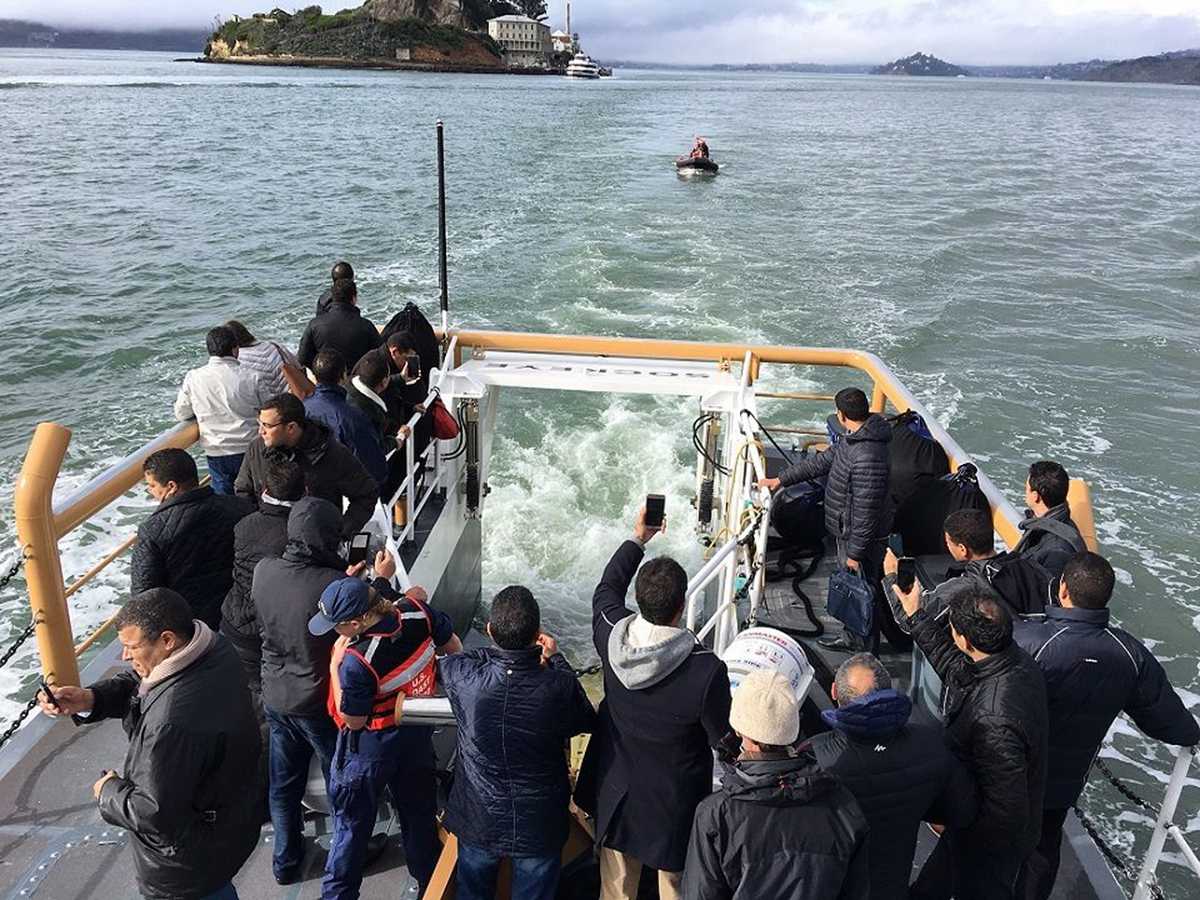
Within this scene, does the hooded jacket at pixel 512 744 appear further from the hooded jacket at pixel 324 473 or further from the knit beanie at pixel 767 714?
the hooded jacket at pixel 324 473

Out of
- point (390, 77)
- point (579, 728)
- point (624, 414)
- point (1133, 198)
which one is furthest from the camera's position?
point (390, 77)

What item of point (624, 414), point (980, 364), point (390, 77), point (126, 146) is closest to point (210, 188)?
point (126, 146)

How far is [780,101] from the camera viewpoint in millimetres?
84375

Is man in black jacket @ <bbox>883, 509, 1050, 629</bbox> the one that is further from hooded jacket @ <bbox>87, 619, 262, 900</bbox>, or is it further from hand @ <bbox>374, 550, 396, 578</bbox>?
hooded jacket @ <bbox>87, 619, 262, 900</bbox>

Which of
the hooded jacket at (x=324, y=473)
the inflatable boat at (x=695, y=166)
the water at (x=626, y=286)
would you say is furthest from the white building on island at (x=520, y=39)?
the hooded jacket at (x=324, y=473)

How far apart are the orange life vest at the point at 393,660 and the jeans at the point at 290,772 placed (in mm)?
211

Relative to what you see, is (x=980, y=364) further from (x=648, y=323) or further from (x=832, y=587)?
(x=832, y=587)

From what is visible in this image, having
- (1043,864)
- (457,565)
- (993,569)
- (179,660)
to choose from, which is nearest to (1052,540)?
(993,569)

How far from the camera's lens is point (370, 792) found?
10.3 ft

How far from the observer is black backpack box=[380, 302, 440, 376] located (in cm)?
604

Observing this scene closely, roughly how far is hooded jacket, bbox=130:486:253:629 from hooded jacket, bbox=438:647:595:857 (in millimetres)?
1332

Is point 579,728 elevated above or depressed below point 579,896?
above

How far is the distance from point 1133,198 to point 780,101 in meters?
57.5

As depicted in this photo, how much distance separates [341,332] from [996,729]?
442 centimetres
